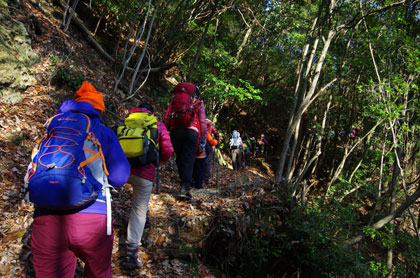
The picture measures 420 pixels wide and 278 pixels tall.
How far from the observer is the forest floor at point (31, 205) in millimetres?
3285

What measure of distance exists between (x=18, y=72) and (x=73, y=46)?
3.55 m

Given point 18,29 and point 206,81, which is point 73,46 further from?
point 206,81

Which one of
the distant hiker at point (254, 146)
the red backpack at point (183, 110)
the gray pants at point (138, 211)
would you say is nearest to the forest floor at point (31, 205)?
the gray pants at point (138, 211)

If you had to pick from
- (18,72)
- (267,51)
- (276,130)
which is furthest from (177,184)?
(276,130)

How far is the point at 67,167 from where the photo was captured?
68.4 inches

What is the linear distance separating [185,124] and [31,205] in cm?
263

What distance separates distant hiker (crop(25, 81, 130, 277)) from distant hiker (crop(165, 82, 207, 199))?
2809mm

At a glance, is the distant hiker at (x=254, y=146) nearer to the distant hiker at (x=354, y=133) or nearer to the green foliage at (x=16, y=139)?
the distant hiker at (x=354, y=133)

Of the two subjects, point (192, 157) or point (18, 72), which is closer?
point (192, 157)

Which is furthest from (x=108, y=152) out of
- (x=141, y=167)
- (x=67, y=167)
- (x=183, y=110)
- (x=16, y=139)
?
(x=16, y=139)

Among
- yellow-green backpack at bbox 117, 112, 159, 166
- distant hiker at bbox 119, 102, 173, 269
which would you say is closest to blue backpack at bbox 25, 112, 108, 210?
yellow-green backpack at bbox 117, 112, 159, 166

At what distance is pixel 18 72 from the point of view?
233 inches

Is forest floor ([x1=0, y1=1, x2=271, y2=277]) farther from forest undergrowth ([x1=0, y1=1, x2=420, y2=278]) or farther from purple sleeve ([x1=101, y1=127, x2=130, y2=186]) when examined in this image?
purple sleeve ([x1=101, y1=127, x2=130, y2=186])

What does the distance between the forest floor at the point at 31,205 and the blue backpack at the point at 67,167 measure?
5.85 feet
